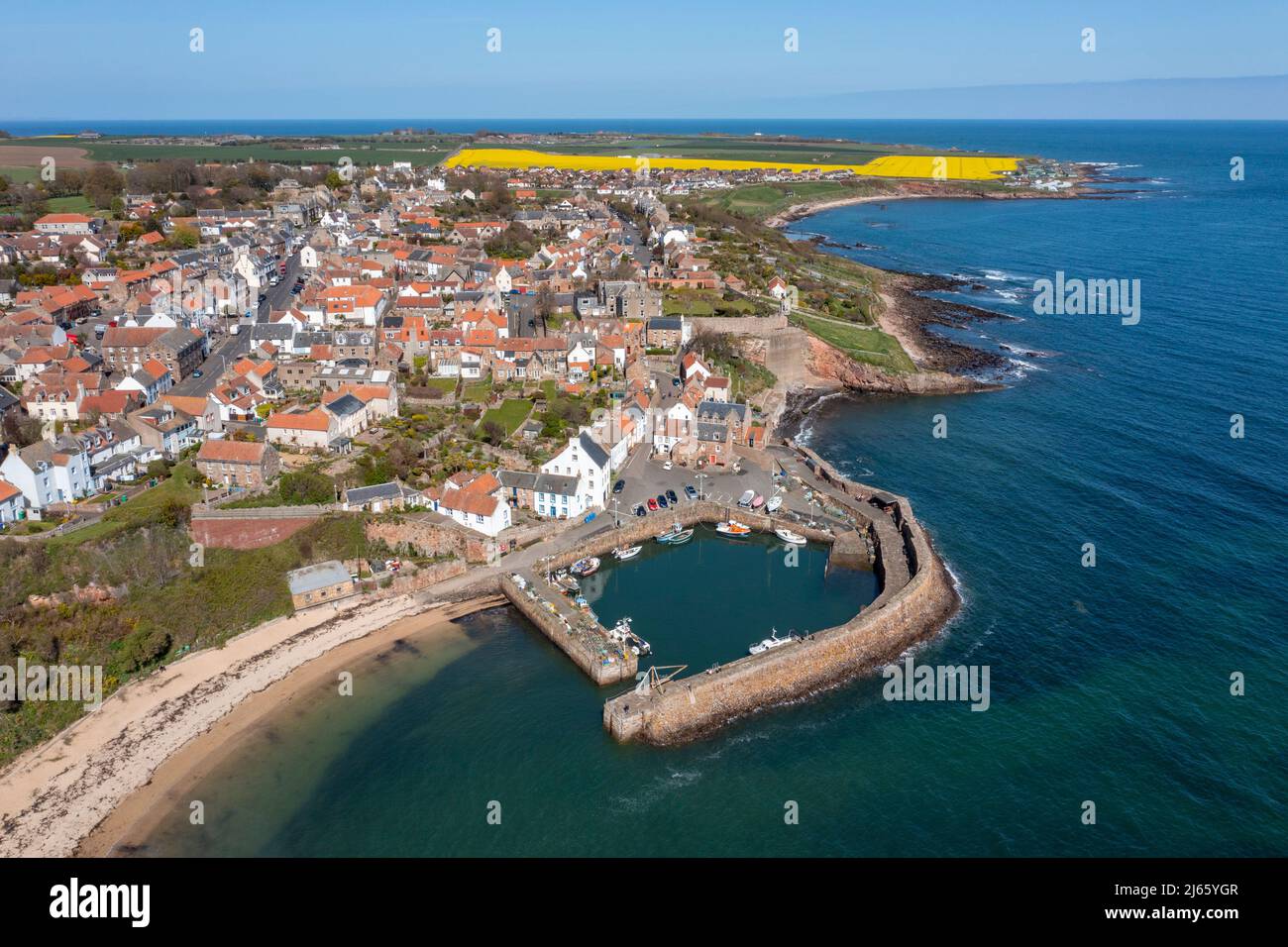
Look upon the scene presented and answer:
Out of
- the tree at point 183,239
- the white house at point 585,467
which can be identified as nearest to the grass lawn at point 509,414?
the white house at point 585,467

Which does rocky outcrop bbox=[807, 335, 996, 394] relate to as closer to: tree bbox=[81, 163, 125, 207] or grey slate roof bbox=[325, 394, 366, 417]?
grey slate roof bbox=[325, 394, 366, 417]

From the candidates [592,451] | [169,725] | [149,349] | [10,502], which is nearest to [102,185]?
[149,349]

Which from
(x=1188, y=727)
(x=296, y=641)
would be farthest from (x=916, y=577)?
(x=296, y=641)

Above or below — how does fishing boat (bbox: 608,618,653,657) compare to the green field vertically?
below

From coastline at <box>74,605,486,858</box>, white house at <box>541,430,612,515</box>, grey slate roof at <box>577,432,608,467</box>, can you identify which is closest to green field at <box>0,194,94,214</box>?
white house at <box>541,430,612,515</box>

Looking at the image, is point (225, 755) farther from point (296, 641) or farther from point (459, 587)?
point (459, 587)

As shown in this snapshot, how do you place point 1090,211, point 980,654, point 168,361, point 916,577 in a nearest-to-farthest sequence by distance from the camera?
point 980,654 < point 916,577 < point 168,361 < point 1090,211
